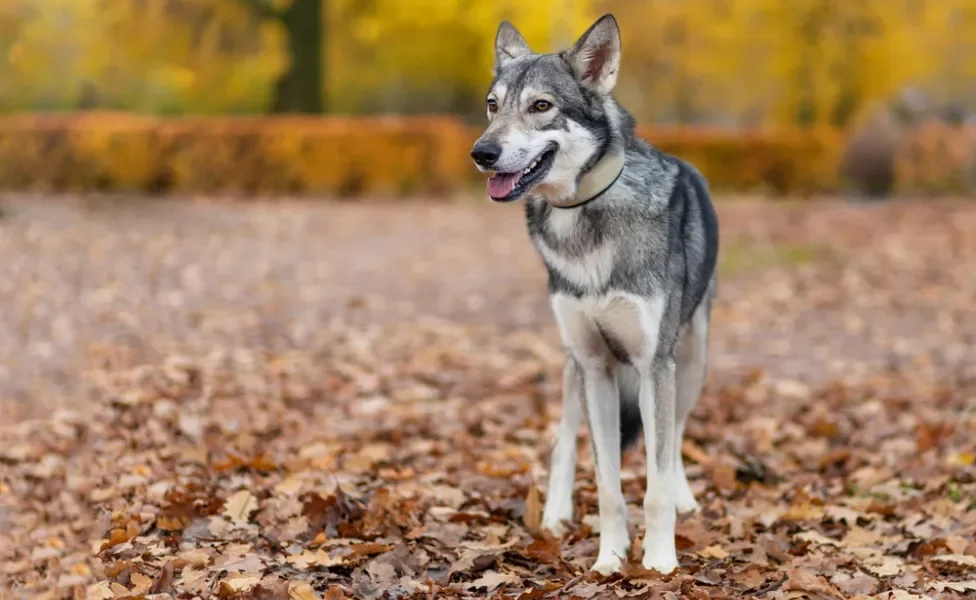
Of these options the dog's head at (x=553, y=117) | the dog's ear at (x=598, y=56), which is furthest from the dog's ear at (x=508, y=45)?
the dog's ear at (x=598, y=56)

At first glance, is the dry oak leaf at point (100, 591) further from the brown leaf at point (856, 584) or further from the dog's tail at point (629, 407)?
the brown leaf at point (856, 584)

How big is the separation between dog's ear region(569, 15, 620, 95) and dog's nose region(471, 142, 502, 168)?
0.51 m

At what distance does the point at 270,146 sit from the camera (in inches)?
801

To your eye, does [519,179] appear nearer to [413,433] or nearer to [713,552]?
[713,552]

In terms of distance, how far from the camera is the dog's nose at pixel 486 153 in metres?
3.86

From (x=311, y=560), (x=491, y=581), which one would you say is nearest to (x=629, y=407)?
(x=491, y=581)

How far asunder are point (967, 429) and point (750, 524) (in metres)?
2.32

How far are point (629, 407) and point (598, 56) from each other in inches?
60.9

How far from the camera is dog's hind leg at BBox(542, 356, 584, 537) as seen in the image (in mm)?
4812

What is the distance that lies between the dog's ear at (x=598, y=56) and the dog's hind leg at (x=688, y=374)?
1244 mm

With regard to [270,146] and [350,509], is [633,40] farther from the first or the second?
[350,509]

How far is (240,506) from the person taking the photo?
4625mm

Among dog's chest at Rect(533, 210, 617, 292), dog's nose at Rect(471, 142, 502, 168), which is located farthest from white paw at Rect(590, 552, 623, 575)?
dog's nose at Rect(471, 142, 502, 168)

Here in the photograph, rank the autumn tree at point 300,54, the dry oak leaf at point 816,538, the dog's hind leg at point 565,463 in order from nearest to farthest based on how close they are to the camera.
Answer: the dry oak leaf at point 816,538
the dog's hind leg at point 565,463
the autumn tree at point 300,54
